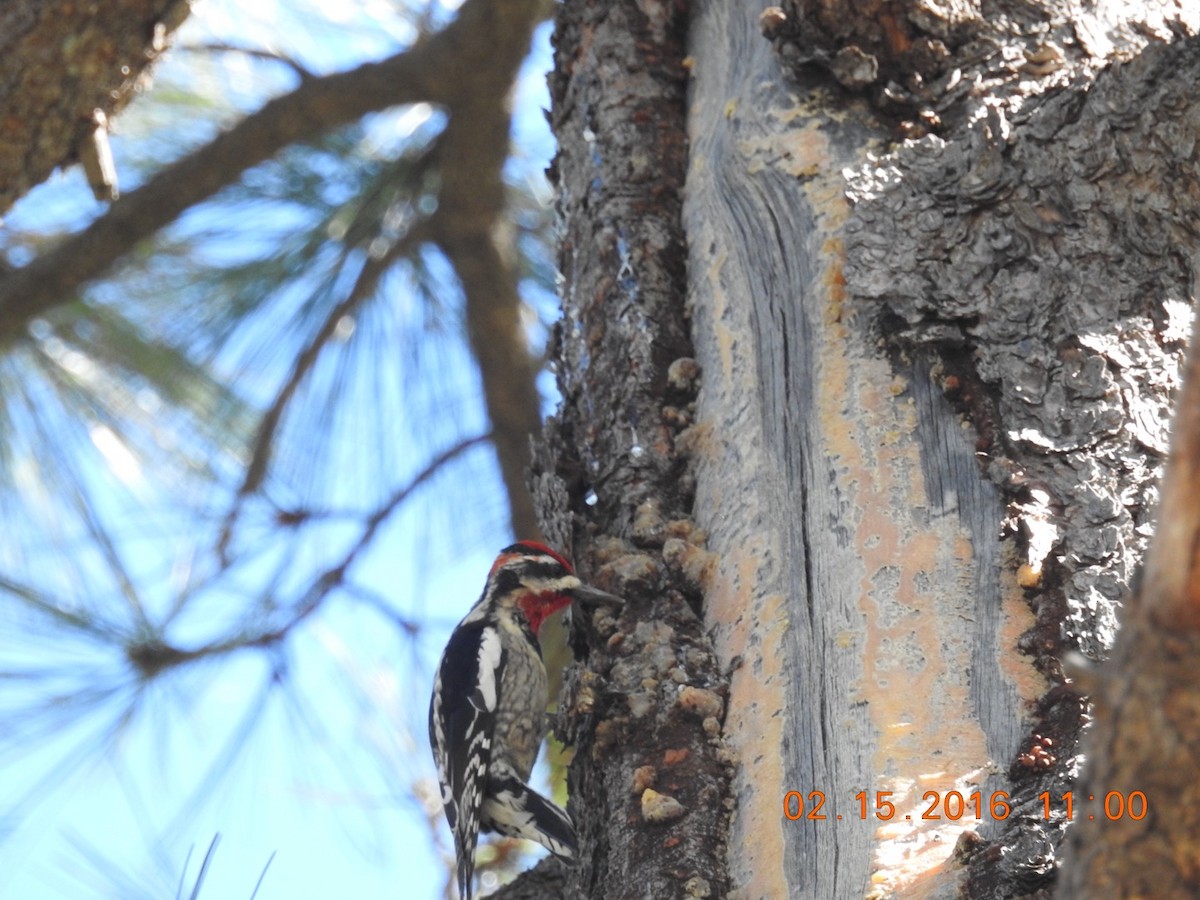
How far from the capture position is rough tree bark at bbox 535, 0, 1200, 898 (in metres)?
1.42

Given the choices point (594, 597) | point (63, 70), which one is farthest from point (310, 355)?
point (594, 597)

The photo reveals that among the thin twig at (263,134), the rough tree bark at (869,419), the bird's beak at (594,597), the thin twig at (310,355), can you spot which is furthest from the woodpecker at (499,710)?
the thin twig at (263,134)

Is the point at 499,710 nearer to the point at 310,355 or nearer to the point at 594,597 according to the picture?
the point at 594,597

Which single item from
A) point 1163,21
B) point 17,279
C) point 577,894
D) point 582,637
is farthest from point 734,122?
point 17,279

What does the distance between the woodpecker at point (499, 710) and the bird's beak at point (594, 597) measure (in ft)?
0.88

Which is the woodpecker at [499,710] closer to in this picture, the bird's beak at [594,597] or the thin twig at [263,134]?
the bird's beak at [594,597]

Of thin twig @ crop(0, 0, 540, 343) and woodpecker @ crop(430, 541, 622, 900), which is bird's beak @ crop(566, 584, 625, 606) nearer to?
woodpecker @ crop(430, 541, 622, 900)

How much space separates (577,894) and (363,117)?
2022 mm

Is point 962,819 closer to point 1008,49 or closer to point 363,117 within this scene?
point 1008,49

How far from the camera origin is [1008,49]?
196 cm

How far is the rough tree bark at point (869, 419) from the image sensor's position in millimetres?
1423
